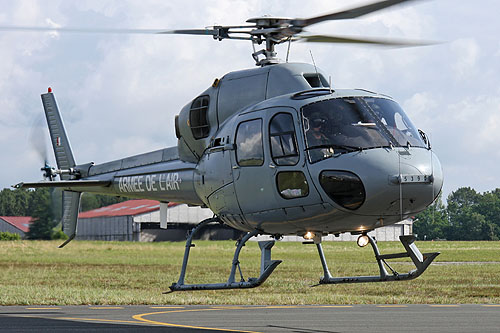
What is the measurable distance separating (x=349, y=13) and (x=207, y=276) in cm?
2190

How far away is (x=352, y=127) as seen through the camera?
542 inches

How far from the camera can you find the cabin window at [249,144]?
587 inches

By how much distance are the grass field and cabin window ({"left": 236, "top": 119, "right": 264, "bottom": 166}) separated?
21.8 feet

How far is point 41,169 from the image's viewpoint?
25.8 m

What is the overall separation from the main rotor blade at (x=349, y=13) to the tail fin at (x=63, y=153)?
12.8 meters

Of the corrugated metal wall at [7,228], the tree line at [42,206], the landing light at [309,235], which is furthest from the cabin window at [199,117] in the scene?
the corrugated metal wall at [7,228]

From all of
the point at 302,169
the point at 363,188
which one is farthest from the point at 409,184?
the point at 302,169

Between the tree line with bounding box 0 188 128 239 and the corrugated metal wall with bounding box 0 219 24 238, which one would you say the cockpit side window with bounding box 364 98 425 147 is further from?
the corrugated metal wall with bounding box 0 219 24 238

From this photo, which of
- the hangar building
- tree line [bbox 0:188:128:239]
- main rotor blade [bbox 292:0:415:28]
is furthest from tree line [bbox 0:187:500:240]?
the hangar building

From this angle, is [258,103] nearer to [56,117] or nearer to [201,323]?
[201,323]

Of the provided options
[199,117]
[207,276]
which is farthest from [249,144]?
[207,276]

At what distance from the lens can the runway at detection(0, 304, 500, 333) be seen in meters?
13.4

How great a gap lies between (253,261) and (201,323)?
99.4 feet

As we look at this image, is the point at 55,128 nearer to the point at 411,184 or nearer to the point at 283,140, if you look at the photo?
the point at 283,140
